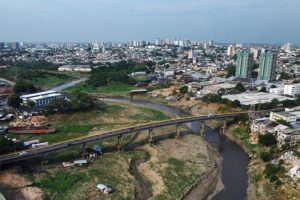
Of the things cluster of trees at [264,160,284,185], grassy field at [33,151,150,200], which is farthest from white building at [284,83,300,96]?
grassy field at [33,151,150,200]

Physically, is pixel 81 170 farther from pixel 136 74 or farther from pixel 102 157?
pixel 136 74

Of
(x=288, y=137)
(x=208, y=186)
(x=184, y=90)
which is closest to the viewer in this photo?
(x=208, y=186)

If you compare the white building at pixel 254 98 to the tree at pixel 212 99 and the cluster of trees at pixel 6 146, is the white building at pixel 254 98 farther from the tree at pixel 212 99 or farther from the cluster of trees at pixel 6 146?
the cluster of trees at pixel 6 146

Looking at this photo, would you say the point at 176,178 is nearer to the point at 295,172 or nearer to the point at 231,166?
the point at 231,166

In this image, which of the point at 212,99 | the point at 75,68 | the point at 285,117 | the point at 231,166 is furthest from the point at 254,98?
the point at 75,68

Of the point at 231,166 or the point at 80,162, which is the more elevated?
the point at 80,162

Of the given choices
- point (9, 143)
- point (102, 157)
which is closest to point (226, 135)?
point (102, 157)

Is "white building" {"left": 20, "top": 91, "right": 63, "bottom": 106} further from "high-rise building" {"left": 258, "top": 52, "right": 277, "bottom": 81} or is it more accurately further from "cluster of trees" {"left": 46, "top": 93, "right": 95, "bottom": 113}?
"high-rise building" {"left": 258, "top": 52, "right": 277, "bottom": 81}

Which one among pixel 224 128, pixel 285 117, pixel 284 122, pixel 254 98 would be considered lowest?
pixel 224 128
